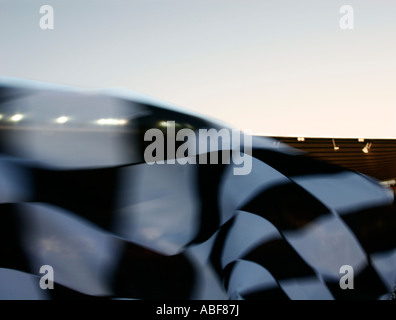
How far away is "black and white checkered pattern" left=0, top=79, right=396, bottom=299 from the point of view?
1.89m

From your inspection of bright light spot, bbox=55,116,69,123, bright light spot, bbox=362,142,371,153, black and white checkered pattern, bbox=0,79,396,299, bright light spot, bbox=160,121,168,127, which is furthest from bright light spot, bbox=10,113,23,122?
bright light spot, bbox=362,142,371,153

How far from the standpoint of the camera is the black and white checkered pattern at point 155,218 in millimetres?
1887

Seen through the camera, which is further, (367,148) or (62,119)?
(367,148)

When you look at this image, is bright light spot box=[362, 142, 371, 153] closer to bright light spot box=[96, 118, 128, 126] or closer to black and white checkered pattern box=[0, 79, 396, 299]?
black and white checkered pattern box=[0, 79, 396, 299]

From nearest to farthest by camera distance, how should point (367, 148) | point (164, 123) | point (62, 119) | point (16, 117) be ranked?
point (16, 117) < point (62, 119) < point (164, 123) < point (367, 148)

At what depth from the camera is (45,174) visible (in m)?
1.99

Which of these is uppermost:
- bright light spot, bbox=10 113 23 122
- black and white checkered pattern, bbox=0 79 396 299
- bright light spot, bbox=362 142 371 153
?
bright light spot, bbox=362 142 371 153

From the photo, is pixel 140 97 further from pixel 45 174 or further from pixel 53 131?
pixel 45 174

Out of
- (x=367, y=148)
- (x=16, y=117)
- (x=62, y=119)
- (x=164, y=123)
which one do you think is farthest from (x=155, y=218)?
(x=367, y=148)

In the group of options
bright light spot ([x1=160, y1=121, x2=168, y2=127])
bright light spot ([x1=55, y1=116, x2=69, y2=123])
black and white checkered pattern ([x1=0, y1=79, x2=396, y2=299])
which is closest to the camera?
black and white checkered pattern ([x1=0, y1=79, x2=396, y2=299])

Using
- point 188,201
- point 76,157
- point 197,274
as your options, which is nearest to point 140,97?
point 76,157

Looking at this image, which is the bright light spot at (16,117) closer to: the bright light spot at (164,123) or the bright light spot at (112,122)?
the bright light spot at (112,122)

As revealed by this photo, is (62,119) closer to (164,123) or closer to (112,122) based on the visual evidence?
(112,122)

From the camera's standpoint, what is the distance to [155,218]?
83.4 inches
